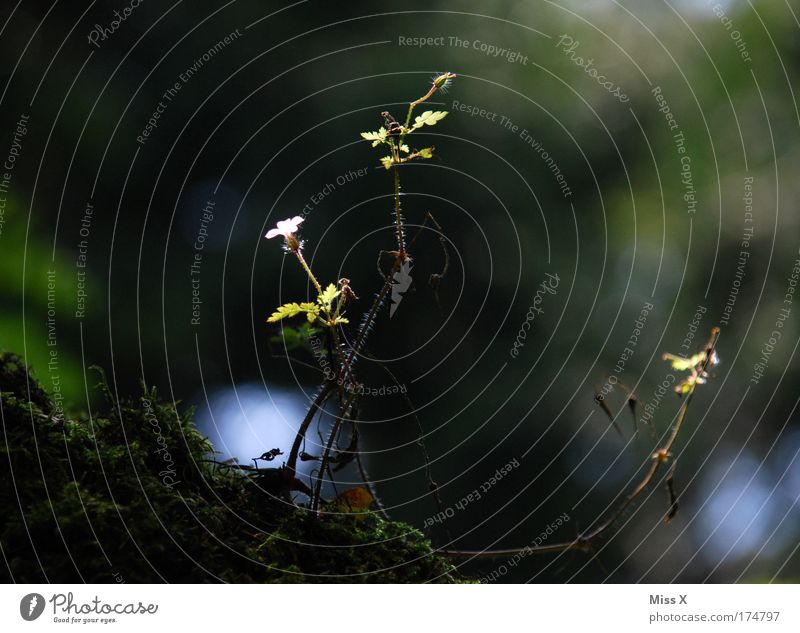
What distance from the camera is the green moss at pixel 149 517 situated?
75cm

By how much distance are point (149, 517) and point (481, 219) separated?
2.30 meters

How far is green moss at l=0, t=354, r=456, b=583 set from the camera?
0.75 m

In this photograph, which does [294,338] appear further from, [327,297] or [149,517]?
[149,517]

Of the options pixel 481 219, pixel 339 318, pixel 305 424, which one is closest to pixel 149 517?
pixel 305 424

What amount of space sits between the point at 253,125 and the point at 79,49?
26.8 inches

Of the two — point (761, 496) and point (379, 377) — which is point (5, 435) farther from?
point (761, 496)

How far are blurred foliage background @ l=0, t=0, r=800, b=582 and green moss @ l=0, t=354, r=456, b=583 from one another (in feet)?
4.98

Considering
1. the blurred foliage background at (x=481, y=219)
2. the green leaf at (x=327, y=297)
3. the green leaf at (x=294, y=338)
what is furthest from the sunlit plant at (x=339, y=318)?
the blurred foliage background at (x=481, y=219)

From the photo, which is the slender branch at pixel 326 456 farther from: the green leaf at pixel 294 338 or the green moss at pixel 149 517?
the green leaf at pixel 294 338

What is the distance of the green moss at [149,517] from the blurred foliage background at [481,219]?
4.98 feet

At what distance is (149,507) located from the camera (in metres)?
0.79

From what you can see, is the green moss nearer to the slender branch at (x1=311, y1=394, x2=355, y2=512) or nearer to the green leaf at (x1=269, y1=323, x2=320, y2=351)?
the slender branch at (x1=311, y1=394, x2=355, y2=512)

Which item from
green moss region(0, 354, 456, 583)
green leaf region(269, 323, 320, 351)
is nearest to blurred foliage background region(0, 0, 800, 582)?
green leaf region(269, 323, 320, 351)
